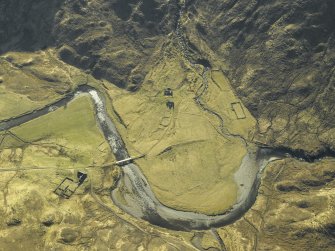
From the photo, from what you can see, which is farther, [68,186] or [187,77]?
[187,77]

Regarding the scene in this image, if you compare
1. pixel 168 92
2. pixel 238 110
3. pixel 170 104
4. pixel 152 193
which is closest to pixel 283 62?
pixel 238 110

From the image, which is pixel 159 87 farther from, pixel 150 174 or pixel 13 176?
pixel 13 176

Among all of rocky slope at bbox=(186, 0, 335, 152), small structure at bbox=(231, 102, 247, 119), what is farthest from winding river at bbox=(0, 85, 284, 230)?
small structure at bbox=(231, 102, 247, 119)

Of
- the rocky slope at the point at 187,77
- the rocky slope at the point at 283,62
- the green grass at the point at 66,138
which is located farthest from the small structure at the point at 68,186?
the rocky slope at the point at 283,62

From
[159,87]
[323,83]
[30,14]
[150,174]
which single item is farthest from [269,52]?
[30,14]

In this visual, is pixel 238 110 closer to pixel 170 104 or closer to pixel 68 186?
pixel 170 104
